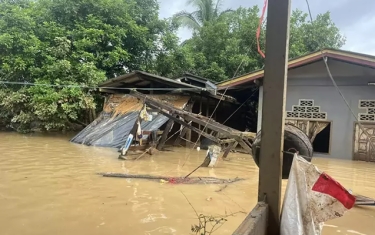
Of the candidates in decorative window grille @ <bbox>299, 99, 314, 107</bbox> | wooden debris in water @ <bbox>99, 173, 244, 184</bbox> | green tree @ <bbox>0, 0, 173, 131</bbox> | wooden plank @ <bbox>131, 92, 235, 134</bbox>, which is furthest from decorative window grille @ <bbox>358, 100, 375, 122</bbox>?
green tree @ <bbox>0, 0, 173, 131</bbox>

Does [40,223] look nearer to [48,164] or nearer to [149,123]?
[48,164]

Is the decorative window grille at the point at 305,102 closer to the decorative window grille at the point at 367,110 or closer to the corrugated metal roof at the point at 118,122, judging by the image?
the decorative window grille at the point at 367,110

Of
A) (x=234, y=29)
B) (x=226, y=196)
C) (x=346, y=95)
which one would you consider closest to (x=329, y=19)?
(x=234, y=29)

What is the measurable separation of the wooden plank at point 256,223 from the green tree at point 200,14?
21331mm

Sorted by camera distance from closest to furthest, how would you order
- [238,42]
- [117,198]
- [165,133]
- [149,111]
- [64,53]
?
[117,198] < [165,133] < [149,111] < [64,53] < [238,42]

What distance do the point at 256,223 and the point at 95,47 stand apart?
17224mm

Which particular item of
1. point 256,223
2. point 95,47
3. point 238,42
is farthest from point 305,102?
point 95,47

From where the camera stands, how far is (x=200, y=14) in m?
22.9

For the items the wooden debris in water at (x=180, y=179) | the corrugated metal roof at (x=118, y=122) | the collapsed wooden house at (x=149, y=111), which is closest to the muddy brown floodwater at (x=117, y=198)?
the wooden debris in water at (x=180, y=179)

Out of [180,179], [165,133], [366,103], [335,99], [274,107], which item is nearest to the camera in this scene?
[274,107]

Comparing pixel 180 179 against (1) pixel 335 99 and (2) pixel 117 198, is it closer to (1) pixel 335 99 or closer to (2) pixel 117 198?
(2) pixel 117 198

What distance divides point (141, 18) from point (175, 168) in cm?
1472

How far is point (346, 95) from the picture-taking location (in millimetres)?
10695

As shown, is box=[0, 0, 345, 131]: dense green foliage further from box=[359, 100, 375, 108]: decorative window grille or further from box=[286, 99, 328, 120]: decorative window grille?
box=[359, 100, 375, 108]: decorative window grille
